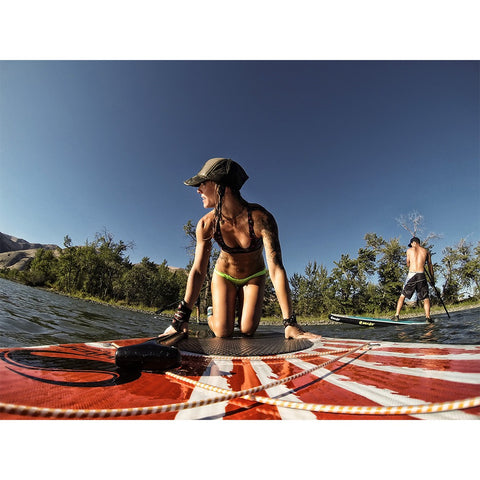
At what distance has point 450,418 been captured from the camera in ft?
1.85

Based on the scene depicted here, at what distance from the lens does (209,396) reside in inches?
28.9

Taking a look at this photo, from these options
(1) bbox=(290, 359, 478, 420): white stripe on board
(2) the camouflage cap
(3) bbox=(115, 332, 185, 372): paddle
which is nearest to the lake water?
(3) bbox=(115, 332, 185, 372): paddle

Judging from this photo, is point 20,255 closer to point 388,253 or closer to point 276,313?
point 276,313

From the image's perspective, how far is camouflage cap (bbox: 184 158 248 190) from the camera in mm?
2379

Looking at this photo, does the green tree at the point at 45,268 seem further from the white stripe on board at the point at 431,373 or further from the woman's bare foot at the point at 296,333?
the white stripe on board at the point at 431,373

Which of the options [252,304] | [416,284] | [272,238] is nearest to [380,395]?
[272,238]

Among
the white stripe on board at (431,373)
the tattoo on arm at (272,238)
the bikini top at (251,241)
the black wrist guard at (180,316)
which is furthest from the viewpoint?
the bikini top at (251,241)

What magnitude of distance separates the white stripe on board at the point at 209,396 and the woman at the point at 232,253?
1.24 m

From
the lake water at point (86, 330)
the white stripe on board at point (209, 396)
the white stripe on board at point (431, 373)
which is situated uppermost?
the white stripe on board at point (431, 373)

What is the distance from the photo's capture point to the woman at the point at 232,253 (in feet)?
7.69

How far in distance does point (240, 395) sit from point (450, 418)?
1.88 feet

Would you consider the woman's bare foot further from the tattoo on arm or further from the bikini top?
the bikini top

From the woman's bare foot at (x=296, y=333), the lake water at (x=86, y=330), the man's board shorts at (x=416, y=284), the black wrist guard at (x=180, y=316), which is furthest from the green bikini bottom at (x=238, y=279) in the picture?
the man's board shorts at (x=416, y=284)

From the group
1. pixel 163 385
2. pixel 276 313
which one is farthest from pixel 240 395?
pixel 276 313
